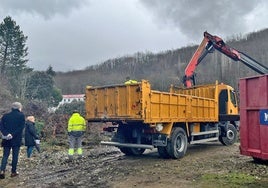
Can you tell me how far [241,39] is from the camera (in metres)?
Answer: 66.8

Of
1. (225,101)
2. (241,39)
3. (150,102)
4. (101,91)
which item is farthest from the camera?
(241,39)

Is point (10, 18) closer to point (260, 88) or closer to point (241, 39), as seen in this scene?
point (241, 39)

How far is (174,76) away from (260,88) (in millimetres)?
54399

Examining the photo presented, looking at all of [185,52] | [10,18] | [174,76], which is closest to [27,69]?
[10,18]

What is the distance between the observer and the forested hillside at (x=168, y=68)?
2189 inches

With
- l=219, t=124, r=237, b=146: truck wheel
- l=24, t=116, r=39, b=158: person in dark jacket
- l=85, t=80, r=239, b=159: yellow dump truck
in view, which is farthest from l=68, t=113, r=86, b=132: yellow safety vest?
l=219, t=124, r=237, b=146: truck wheel

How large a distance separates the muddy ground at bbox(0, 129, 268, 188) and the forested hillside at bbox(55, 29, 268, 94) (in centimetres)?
3579

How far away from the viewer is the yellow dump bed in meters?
10.5

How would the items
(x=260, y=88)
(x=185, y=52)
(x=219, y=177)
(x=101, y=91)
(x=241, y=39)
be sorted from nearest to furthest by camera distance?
(x=260, y=88)
(x=219, y=177)
(x=101, y=91)
(x=241, y=39)
(x=185, y=52)

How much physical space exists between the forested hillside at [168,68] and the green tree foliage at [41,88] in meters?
13.2

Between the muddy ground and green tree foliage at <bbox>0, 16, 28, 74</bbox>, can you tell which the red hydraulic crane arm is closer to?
the muddy ground

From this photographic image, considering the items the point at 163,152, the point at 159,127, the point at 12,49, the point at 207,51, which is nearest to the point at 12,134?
the point at 159,127

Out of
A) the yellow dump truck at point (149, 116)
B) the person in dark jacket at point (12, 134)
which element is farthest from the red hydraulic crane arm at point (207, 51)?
the person in dark jacket at point (12, 134)

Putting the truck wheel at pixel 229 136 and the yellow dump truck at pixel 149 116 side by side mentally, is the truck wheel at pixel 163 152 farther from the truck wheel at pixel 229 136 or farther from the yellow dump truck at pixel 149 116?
the truck wheel at pixel 229 136
